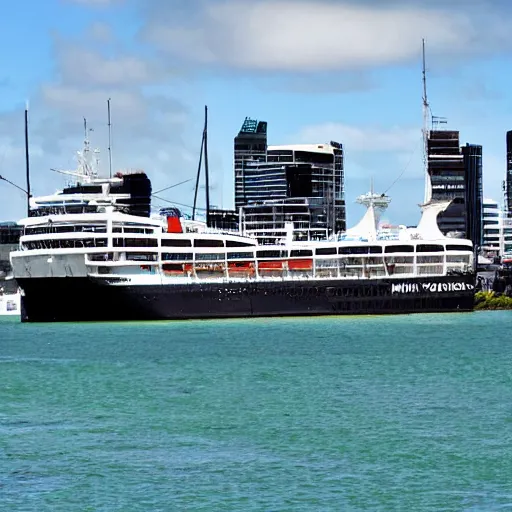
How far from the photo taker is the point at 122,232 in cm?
10638

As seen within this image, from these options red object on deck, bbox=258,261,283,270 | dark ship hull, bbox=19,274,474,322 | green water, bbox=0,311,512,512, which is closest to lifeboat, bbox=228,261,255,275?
red object on deck, bbox=258,261,283,270

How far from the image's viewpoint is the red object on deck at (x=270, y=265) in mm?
111412

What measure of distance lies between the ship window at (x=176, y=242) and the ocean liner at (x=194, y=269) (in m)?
0.11

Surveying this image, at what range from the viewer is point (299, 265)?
11206cm

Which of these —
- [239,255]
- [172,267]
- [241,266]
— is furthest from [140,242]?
[241,266]

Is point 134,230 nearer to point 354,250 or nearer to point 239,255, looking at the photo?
point 239,255

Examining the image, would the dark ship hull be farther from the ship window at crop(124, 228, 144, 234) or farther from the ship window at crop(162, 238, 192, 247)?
the ship window at crop(124, 228, 144, 234)

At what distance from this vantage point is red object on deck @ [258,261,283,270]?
111 meters

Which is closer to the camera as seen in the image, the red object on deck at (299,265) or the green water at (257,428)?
the green water at (257,428)

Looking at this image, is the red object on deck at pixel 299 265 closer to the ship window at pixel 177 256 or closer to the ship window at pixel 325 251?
the ship window at pixel 325 251

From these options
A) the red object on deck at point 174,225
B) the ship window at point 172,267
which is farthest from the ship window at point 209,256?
the red object on deck at point 174,225

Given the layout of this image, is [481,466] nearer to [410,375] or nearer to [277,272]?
[410,375]

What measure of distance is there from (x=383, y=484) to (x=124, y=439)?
32.0ft

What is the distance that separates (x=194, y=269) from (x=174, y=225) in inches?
193
